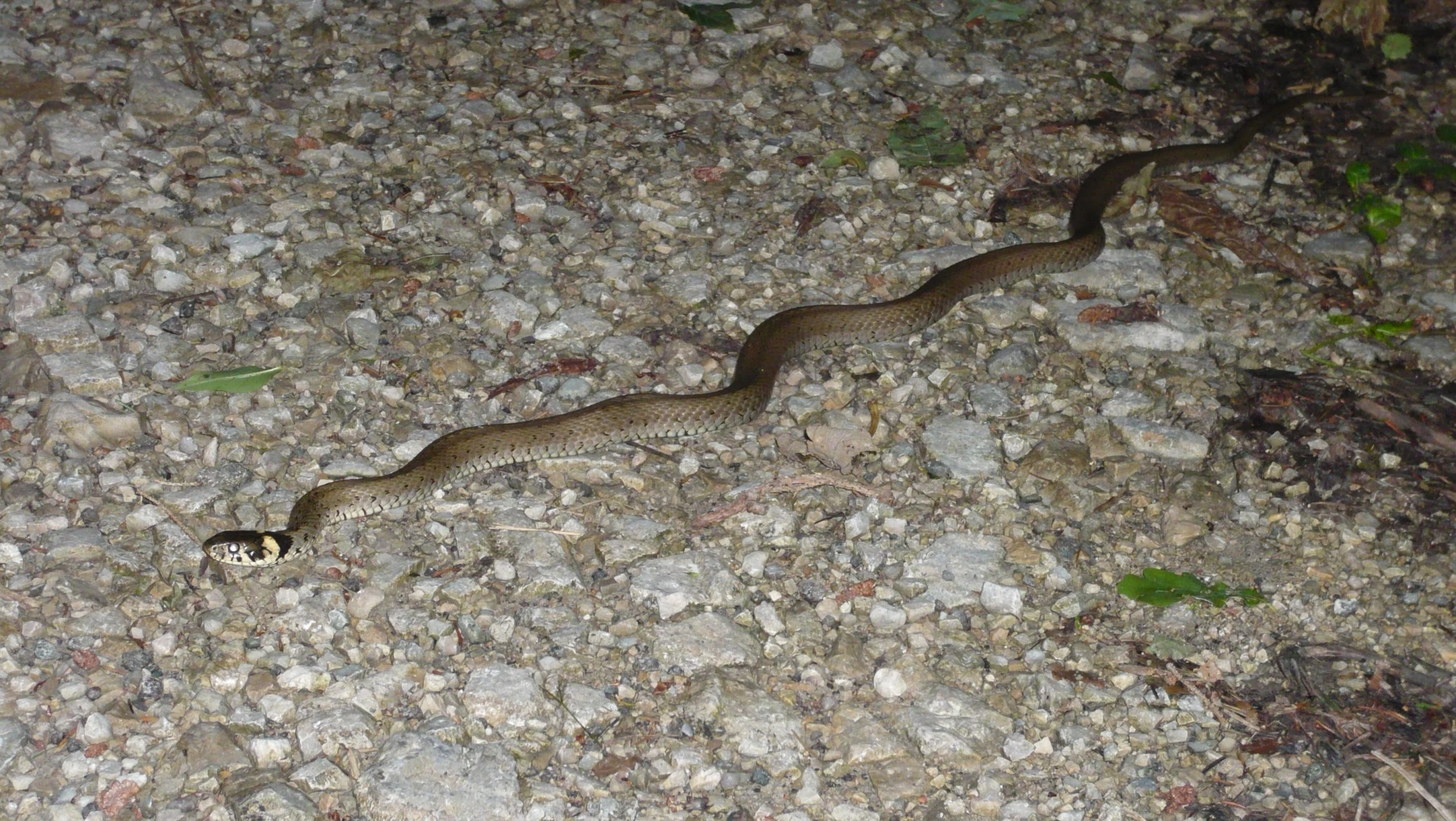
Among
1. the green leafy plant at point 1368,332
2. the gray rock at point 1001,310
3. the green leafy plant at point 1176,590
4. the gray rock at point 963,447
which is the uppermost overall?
the green leafy plant at point 1368,332

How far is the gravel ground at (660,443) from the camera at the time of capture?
4945 millimetres

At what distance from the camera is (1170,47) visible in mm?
9812

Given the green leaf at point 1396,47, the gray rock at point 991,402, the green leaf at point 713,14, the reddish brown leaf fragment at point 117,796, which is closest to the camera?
the reddish brown leaf fragment at point 117,796

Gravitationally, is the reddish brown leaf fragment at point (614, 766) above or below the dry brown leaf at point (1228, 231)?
below

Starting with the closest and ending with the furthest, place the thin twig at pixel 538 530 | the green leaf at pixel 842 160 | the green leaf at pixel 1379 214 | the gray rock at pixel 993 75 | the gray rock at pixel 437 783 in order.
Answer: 1. the gray rock at pixel 437 783
2. the thin twig at pixel 538 530
3. the green leaf at pixel 1379 214
4. the green leaf at pixel 842 160
5. the gray rock at pixel 993 75

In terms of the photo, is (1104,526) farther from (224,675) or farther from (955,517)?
(224,675)

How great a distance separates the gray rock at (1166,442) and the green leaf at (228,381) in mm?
4432

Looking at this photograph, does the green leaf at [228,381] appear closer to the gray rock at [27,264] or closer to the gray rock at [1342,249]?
the gray rock at [27,264]

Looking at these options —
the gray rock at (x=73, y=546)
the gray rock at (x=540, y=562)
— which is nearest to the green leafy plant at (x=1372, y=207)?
the gray rock at (x=540, y=562)

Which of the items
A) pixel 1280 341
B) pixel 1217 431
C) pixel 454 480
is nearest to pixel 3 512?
pixel 454 480

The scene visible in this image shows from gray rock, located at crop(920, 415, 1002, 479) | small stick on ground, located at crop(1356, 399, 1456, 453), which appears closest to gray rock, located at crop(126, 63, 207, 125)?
gray rock, located at crop(920, 415, 1002, 479)

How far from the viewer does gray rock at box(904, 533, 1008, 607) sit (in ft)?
18.7

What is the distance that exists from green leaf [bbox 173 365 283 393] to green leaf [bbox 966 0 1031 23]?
614 centimetres

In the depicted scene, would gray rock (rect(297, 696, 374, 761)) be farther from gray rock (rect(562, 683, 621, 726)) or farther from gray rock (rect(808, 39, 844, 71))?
gray rock (rect(808, 39, 844, 71))
